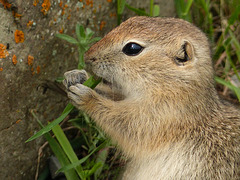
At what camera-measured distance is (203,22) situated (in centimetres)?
461

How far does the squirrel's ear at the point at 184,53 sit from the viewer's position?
114 inches

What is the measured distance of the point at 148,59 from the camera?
113 inches

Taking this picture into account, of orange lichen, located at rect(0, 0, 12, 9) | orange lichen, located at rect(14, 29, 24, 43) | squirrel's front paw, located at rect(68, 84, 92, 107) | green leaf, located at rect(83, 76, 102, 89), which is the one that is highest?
orange lichen, located at rect(0, 0, 12, 9)

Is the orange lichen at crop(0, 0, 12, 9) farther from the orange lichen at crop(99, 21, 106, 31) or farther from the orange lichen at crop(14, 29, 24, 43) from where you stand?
the orange lichen at crop(99, 21, 106, 31)

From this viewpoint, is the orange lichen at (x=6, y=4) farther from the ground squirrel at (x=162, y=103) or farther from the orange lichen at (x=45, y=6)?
the ground squirrel at (x=162, y=103)

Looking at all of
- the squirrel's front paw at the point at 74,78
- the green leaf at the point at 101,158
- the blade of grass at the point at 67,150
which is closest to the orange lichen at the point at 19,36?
the squirrel's front paw at the point at 74,78

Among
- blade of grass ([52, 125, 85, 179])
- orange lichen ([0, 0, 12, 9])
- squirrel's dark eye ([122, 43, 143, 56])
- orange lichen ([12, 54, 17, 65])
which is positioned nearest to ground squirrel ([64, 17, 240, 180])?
squirrel's dark eye ([122, 43, 143, 56])

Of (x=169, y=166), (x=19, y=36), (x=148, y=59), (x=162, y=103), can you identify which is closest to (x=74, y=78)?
(x=19, y=36)

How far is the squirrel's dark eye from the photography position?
286 centimetres

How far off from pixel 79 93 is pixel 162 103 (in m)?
0.64

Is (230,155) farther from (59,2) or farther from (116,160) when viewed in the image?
(59,2)

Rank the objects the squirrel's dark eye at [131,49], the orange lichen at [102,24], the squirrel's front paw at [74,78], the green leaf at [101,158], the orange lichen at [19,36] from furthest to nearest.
A: the orange lichen at [102,24], the green leaf at [101,158], the squirrel's front paw at [74,78], the orange lichen at [19,36], the squirrel's dark eye at [131,49]

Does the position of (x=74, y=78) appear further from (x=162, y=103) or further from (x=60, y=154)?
(x=162, y=103)

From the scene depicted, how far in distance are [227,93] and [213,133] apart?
1718mm
